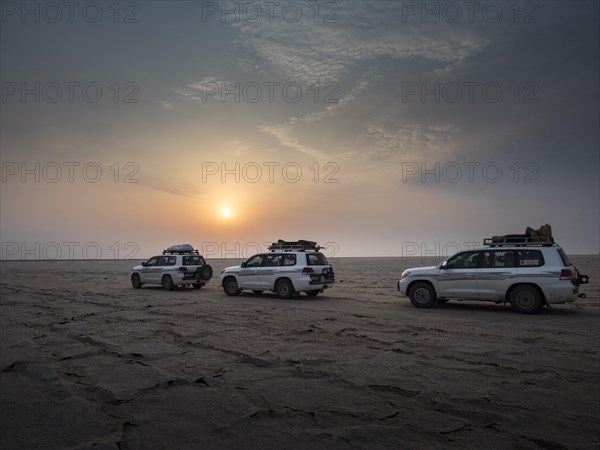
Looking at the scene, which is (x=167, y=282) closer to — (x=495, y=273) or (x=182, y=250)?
(x=182, y=250)

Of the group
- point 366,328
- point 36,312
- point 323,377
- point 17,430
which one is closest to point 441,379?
Answer: point 323,377

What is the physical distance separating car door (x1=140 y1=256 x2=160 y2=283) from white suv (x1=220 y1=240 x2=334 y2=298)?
5.61 metres

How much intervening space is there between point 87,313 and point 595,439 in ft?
39.4

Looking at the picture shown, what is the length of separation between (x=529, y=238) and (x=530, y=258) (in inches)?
25.9

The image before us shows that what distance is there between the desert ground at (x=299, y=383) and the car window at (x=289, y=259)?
602 centimetres

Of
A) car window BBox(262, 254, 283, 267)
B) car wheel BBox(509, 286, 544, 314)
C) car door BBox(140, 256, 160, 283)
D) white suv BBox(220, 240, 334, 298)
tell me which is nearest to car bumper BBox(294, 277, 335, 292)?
white suv BBox(220, 240, 334, 298)

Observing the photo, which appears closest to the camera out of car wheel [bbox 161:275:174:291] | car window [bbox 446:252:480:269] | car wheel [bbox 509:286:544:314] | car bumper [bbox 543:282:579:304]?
car bumper [bbox 543:282:579:304]

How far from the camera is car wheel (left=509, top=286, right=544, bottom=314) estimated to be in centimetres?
1212

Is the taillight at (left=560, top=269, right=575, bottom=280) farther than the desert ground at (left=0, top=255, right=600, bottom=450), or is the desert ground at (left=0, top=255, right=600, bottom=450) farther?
the taillight at (left=560, top=269, right=575, bottom=280)

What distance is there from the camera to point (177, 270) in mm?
21047

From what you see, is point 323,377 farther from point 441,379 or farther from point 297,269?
point 297,269

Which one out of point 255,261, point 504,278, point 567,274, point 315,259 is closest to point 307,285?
point 315,259

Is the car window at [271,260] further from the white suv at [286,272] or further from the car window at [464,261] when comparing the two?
the car window at [464,261]

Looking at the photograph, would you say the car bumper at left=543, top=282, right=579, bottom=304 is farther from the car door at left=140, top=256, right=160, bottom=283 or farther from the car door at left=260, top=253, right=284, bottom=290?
the car door at left=140, top=256, right=160, bottom=283
